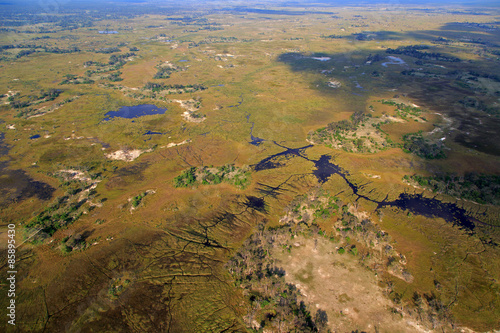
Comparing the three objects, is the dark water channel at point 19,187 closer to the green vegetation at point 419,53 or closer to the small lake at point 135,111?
the small lake at point 135,111

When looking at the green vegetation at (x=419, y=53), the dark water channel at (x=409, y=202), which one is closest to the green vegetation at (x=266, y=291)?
the dark water channel at (x=409, y=202)

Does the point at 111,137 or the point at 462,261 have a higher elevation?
the point at 111,137

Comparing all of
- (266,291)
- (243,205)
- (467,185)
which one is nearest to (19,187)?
(243,205)

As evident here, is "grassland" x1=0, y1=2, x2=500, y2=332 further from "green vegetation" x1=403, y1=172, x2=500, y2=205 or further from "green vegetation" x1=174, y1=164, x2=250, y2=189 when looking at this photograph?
"green vegetation" x1=403, y1=172, x2=500, y2=205

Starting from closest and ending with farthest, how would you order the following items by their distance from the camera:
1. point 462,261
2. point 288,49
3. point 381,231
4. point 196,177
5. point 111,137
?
1. point 462,261
2. point 381,231
3. point 196,177
4. point 111,137
5. point 288,49

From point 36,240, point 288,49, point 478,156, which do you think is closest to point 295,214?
point 36,240

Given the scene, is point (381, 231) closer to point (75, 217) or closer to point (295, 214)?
point (295, 214)
